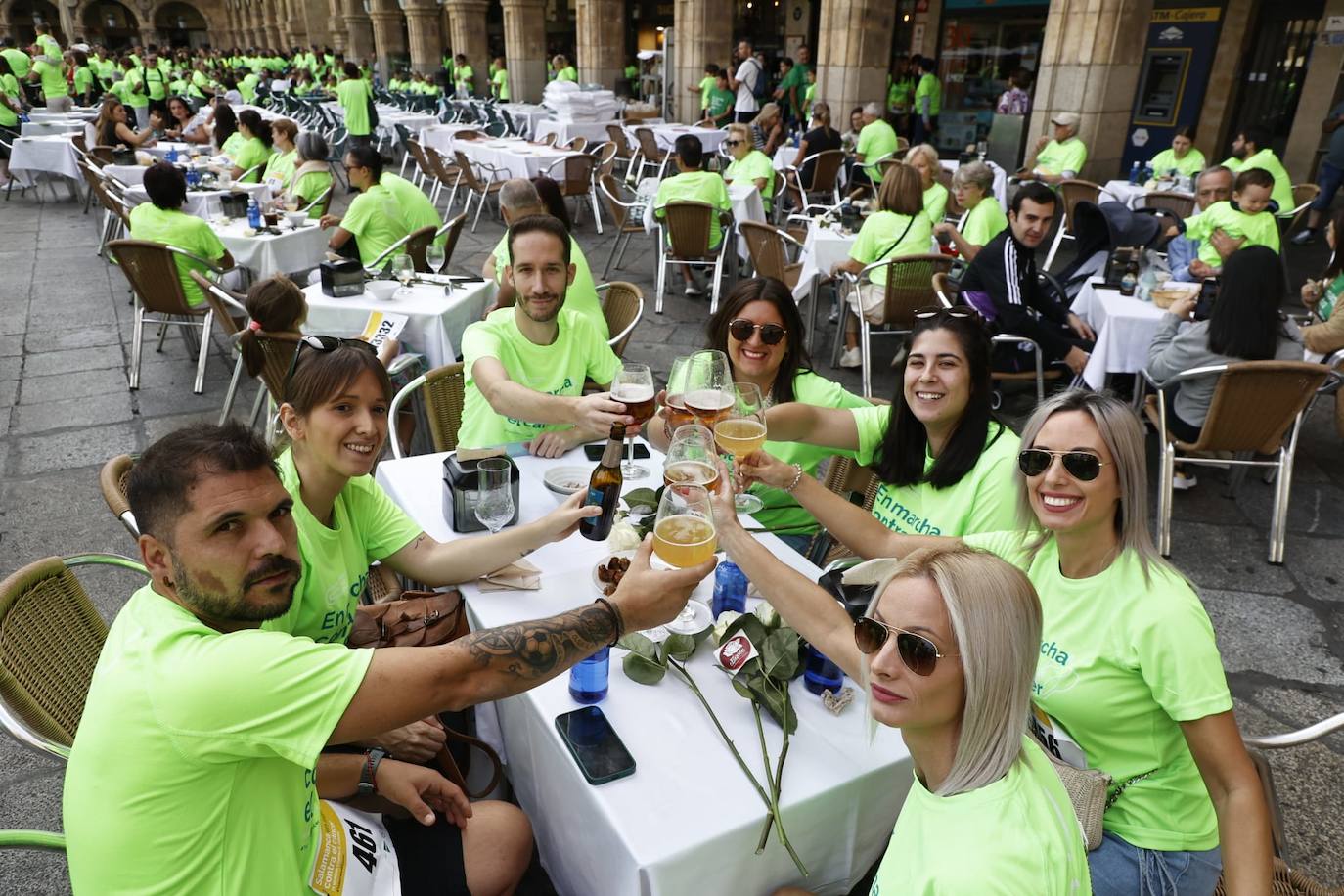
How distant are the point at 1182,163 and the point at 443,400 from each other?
318 inches

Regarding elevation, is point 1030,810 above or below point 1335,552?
above

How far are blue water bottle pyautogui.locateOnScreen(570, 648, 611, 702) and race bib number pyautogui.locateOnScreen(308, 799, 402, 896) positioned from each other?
47 centimetres

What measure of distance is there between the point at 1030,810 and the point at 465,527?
1.50 meters

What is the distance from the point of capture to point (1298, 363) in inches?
121

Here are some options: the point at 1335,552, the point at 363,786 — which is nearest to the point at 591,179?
the point at 1335,552

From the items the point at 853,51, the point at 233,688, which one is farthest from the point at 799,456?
the point at 853,51

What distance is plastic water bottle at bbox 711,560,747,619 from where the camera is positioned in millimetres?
1819

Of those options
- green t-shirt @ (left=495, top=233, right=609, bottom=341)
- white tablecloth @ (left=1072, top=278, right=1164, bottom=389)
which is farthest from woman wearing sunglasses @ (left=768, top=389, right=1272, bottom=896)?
white tablecloth @ (left=1072, top=278, right=1164, bottom=389)

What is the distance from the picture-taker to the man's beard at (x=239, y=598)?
4.08 ft

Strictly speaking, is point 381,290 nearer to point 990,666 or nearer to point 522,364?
point 522,364

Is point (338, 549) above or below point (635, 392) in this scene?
below

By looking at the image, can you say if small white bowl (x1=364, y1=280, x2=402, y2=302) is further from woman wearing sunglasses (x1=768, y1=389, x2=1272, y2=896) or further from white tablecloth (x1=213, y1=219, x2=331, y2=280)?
woman wearing sunglasses (x1=768, y1=389, x2=1272, y2=896)

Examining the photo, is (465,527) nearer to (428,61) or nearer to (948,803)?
(948,803)

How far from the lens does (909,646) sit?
3.78 feet
